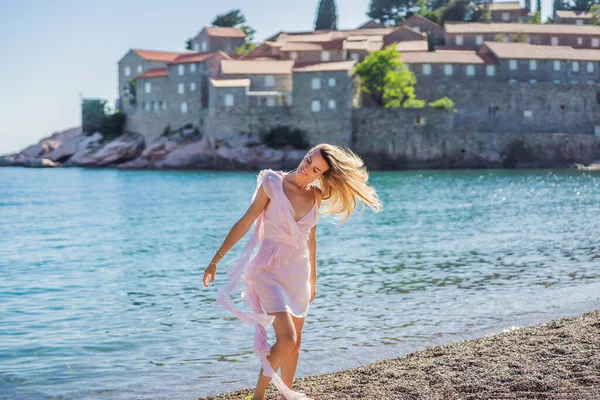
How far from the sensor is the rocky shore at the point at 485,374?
6008 mm

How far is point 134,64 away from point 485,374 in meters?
84.1

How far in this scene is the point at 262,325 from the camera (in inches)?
222

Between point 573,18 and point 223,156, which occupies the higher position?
point 573,18

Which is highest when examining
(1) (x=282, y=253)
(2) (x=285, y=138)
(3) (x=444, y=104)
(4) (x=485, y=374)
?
(3) (x=444, y=104)

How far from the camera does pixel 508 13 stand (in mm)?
93188

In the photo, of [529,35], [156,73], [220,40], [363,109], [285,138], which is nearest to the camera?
[285,138]

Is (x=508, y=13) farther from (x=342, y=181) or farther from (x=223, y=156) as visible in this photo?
(x=342, y=181)

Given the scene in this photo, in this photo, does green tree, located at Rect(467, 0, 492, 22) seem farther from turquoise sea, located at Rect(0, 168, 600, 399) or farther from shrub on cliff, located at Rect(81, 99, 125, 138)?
turquoise sea, located at Rect(0, 168, 600, 399)

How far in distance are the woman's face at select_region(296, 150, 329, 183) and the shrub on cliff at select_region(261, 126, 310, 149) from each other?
195ft

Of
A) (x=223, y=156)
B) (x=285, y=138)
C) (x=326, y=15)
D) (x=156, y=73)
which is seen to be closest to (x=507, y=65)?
(x=285, y=138)

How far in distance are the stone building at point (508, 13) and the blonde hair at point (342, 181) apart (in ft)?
301

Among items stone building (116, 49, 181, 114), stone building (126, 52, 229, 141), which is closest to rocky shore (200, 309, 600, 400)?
stone building (126, 52, 229, 141)

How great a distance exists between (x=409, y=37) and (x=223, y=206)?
48739mm

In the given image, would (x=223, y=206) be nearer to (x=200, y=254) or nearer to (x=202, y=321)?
(x=200, y=254)
